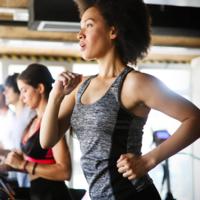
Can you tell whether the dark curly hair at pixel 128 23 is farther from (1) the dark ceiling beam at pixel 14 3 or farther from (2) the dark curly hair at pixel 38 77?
(1) the dark ceiling beam at pixel 14 3

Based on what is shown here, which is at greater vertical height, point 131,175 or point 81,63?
point 131,175

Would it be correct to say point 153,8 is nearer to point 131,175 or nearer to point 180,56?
point 131,175

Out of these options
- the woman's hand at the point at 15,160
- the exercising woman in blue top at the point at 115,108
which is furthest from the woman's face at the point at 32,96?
the exercising woman in blue top at the point at 115,108

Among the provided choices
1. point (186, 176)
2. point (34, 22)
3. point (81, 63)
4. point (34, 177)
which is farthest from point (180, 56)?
point (34, 177)

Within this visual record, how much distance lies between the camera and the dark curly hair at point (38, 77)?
220 centimetres

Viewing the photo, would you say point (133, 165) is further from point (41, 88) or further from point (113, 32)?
point (41, 88)

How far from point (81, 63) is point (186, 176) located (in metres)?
2.58

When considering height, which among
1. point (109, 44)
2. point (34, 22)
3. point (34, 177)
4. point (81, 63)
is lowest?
point (81, 63)

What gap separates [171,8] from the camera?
2744 mm

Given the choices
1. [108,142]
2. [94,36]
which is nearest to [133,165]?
[108,142]

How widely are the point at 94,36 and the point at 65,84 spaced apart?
15 centimetres

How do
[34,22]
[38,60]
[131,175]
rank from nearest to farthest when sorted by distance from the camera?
[131,175] < [34,22] < [38,60]

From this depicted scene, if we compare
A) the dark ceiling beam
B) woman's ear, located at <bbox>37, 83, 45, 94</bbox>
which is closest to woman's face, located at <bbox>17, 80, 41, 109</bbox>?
woman's ear, located at <bbox>37, 83, 45, 94</bbox>

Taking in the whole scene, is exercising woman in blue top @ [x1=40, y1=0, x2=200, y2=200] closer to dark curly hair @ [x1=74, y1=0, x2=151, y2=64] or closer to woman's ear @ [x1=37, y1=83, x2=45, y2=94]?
dark curly hair @ [x1=74, y1=0, x2=151, y2=64]
